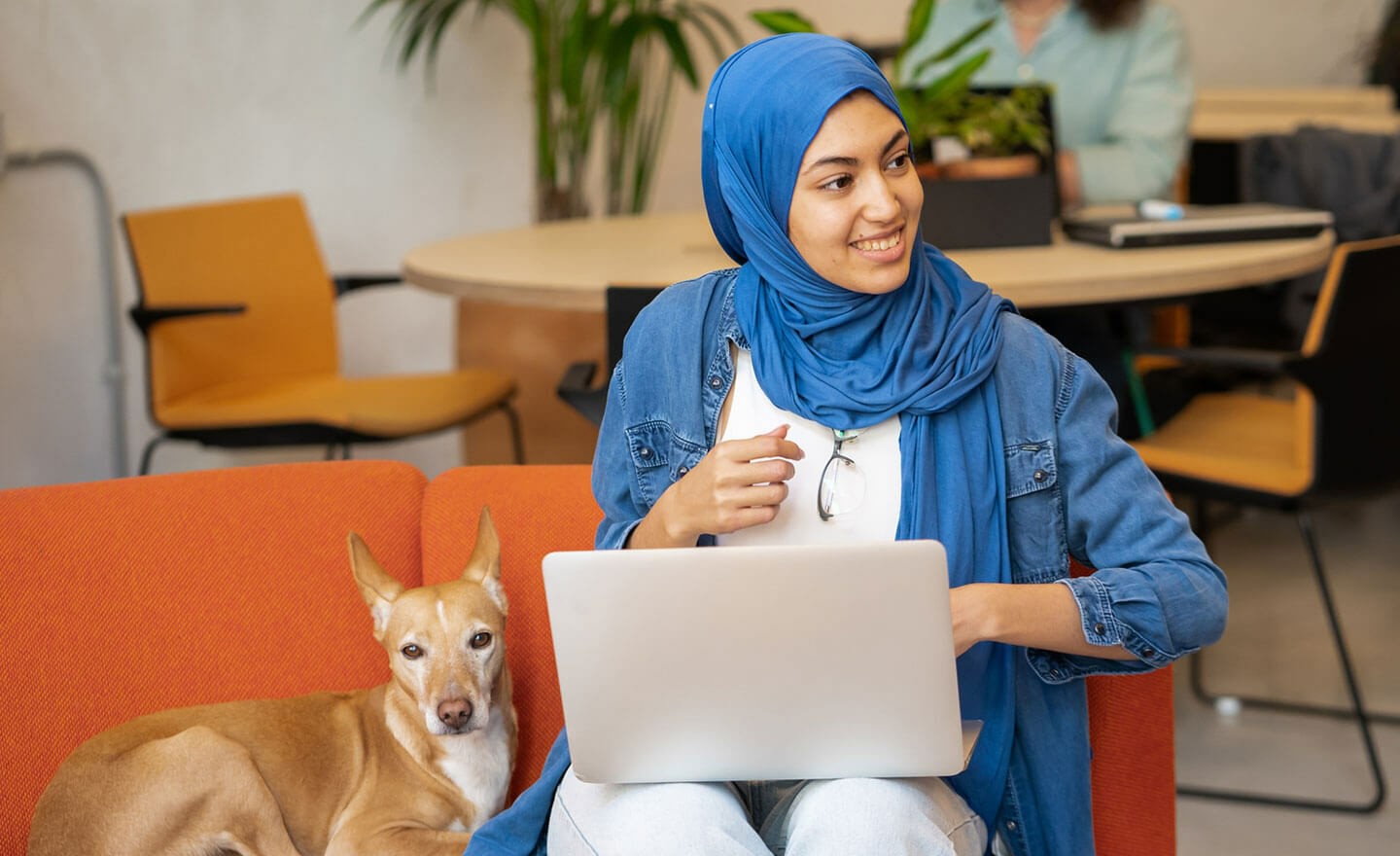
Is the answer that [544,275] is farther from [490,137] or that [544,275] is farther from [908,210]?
[490,137]

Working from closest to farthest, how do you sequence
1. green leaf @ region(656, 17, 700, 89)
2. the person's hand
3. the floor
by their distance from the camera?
the person's hand
the floor
green leaf @ region(656, 17, 700, 89)

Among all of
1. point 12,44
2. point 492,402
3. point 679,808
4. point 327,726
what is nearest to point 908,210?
point 679,808

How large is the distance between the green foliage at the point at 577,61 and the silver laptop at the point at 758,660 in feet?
9.67

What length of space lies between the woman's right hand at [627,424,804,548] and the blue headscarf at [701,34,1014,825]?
12 centimetres

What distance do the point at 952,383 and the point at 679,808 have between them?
464mm

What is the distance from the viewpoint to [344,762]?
5.02 feet

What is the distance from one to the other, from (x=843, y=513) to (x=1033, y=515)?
0.60ft

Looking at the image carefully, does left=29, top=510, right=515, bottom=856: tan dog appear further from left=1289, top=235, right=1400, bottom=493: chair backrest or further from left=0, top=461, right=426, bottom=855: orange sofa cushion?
left=1289, top=235, right=1400, bottom=493: chair backrest

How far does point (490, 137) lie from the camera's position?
4562 millimetres

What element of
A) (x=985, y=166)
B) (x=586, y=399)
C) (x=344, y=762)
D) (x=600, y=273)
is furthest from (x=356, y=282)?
(x=344, y=762)

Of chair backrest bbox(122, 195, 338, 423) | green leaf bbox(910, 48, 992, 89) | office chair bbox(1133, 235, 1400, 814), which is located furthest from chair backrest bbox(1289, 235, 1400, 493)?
chair backrest bbox(122, 195, 338, 423)

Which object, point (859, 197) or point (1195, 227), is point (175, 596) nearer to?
point (859, 197)

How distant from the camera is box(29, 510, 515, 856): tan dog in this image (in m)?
1.42

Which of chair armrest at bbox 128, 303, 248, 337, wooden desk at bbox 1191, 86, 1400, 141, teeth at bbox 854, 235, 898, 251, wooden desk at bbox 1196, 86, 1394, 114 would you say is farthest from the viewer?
wooden desk at bbox 1196, 86, 1394, 114
